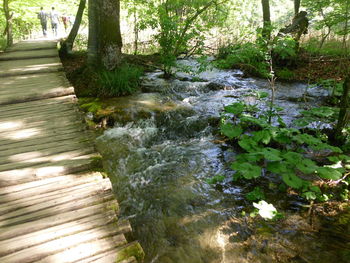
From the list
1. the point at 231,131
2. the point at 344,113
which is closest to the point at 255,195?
the point at 231,131

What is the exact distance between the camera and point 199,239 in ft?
9.48

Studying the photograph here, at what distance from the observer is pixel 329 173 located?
9.26 feet

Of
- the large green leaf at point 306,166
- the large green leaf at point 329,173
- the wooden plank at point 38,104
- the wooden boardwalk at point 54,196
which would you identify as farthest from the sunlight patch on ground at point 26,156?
the large green leaf at point 329,173

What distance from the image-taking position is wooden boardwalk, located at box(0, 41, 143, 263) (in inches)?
74.2

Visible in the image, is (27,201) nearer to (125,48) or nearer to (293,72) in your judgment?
(293,72)

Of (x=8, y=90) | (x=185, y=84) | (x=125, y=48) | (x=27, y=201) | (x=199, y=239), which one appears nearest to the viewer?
(x=27, y=201)

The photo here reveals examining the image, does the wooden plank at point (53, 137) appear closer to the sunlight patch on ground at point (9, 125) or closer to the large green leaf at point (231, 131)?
the sunlight patch on ground at point (9, 125)

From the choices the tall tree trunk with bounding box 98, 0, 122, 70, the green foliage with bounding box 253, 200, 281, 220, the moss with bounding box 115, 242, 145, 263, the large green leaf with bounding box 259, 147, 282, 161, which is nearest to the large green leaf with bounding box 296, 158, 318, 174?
the large green leaf with bounding box 259, 147, 282, 161

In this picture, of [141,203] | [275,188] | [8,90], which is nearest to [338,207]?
[275,188]

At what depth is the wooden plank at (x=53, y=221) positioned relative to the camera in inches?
79.5

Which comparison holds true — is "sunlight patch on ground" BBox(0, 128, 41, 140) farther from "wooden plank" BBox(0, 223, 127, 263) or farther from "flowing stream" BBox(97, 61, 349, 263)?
"wooden plank" BBox(0, 223, 127, 263)

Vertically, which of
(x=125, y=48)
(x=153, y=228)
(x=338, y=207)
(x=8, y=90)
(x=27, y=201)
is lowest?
(x=153, y=228)

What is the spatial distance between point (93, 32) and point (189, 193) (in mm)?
5081

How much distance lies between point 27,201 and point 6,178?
0.49 m
